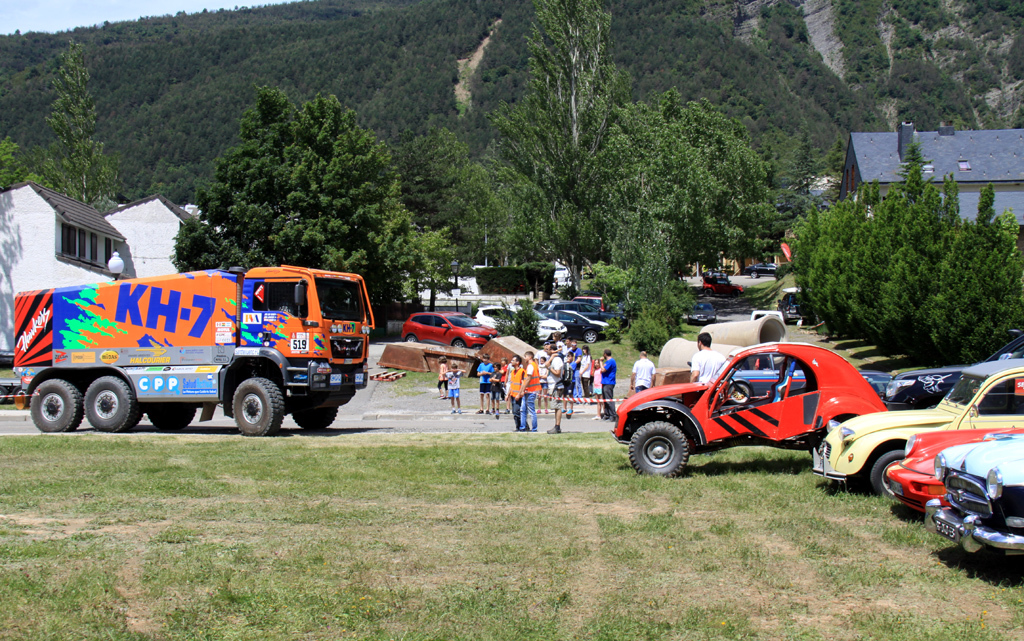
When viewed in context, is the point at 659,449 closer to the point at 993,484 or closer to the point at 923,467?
the point at 923,467

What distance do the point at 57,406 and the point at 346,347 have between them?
6393 millimetres

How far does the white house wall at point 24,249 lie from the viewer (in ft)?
118

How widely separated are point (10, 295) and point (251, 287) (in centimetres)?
2578

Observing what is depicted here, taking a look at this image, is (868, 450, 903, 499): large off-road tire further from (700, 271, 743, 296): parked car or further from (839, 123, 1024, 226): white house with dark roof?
(700, 271, 743, 296): parked car

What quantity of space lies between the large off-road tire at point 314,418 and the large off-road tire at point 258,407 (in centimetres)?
195

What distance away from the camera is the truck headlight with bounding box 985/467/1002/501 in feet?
20.3

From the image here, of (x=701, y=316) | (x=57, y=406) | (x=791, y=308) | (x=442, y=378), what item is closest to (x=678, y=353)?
(x=442, y=378)

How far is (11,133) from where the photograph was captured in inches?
6398

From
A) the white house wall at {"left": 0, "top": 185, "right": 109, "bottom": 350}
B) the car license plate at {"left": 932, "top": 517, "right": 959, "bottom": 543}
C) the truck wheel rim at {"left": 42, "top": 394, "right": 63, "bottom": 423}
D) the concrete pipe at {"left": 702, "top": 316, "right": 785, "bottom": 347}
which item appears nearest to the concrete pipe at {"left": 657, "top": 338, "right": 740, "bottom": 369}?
the concrete pipe at {"left": 702, "top": 316, "right": 785, "bottom": 347}

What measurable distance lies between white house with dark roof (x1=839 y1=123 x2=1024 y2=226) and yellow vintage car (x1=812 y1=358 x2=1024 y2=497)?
158 feet

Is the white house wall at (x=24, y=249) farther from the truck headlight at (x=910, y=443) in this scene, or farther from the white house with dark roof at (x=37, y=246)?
the truck headlight at (x=910, y=443)

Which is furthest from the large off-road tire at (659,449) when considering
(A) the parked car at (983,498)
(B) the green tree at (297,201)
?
(B) the green tree at (297,201)

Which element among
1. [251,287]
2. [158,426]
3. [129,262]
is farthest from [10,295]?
[251,287]

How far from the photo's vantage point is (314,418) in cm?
1850
